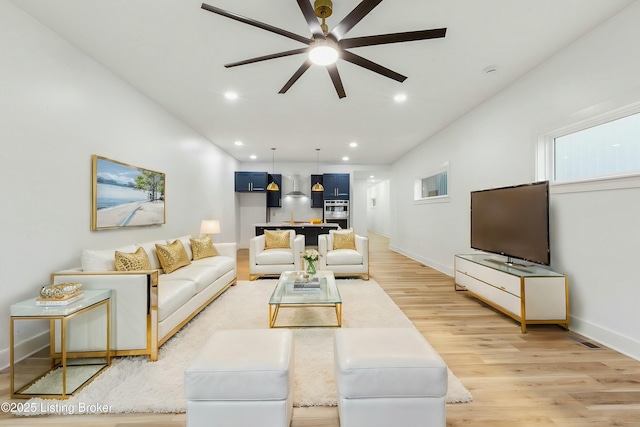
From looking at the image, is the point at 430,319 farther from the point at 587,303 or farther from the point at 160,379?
the point at 160,379

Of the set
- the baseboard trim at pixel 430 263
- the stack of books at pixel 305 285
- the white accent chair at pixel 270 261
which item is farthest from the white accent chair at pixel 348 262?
the baseboard trim at pixel 430 263

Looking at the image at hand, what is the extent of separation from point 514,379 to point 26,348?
3.84m

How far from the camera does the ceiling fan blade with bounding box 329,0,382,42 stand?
149 centimetres

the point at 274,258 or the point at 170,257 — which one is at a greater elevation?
the point at 170,257

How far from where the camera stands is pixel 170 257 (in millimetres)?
3271

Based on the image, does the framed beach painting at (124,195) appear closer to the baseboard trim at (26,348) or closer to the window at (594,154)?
the baseboard trim at (26,348)

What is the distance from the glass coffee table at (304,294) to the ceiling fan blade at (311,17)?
224 centimetres

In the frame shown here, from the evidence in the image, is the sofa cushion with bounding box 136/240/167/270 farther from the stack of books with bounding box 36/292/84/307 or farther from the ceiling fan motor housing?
the ceiling fan motor housing

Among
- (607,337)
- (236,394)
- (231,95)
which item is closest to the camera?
(236,394)

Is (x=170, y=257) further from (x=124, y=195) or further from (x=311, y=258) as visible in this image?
(x=311, y=258)

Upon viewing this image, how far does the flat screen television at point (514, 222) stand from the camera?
2709 millimetres

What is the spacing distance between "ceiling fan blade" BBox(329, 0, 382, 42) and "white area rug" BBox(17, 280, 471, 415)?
2.42 metres

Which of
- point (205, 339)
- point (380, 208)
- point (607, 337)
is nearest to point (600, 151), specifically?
point (607, 337)

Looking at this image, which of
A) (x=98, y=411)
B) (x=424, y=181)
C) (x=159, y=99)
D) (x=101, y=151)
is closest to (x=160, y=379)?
(x=98, y=411)
